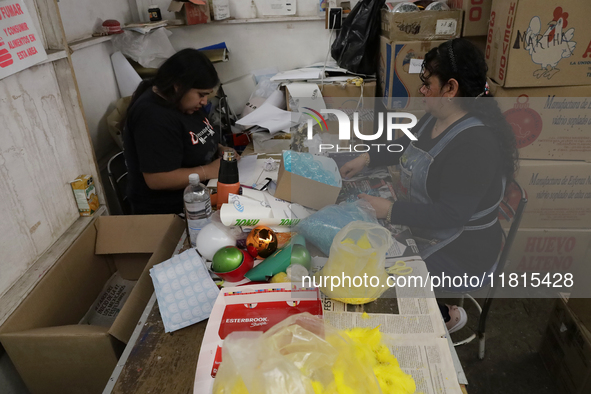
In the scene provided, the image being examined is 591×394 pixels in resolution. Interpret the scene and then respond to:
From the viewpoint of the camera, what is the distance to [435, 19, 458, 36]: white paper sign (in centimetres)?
217

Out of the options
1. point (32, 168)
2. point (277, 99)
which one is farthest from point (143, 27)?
point (32, 168)

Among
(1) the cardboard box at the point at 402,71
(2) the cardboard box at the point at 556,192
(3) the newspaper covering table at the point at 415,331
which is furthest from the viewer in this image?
(1) the cardboard box at the point at 402,71

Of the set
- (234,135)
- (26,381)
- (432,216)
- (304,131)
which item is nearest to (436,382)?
(432,216)

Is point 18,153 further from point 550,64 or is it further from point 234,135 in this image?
point 550,64

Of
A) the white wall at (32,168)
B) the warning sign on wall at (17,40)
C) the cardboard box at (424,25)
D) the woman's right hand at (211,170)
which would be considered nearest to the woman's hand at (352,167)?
the woman's right hand at (211,170)

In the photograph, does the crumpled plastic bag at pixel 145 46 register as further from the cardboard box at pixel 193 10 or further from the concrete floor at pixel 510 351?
the concrete floor at pixel 510 351

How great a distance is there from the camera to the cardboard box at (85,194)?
5.15ft

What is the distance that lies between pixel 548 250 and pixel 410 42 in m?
1.43

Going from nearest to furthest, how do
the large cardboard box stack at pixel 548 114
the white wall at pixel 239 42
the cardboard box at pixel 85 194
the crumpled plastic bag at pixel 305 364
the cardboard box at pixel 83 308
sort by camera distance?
the crumpled plastic bag at pixel 305 364 → the cardboard box at pixel 83 308 → the cardboard box at pixel 85 194 → the large cardboard box stack at pixel 548 114 → the white wall at pixel 239 42

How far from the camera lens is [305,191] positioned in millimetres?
1339

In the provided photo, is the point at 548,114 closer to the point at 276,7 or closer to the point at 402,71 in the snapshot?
the point at 402,71

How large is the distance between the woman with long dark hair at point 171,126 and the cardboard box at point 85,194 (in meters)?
0.20

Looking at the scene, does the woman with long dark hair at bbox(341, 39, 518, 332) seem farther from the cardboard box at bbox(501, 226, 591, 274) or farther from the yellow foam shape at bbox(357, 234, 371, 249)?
the cardboard box at bbox(501, 226, 591, 274)

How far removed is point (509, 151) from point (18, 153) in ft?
5.53
